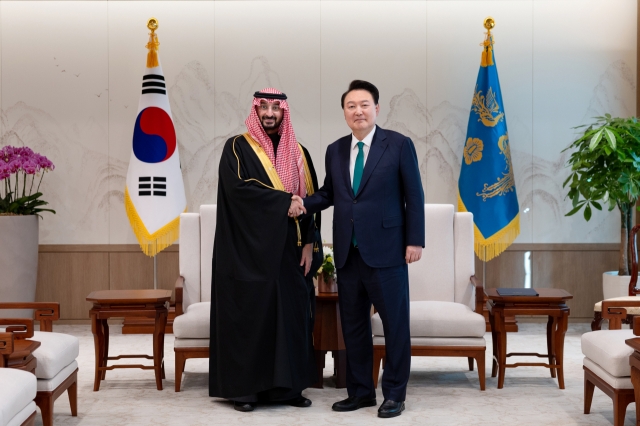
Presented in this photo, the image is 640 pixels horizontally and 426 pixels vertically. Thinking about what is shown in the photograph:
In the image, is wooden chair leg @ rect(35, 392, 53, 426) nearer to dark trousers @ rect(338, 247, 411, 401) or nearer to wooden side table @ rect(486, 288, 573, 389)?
dark trousers @ rect(338, 247, 411, 401)

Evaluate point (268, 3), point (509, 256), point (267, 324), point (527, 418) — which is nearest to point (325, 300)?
point (267, 324)

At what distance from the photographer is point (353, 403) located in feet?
13.1

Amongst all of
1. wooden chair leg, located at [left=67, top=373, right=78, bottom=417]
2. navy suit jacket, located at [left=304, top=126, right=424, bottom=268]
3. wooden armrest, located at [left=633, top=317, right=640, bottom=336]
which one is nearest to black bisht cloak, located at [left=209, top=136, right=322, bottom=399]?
navy suit jacket, located at [left=304, top=126, right=424, bottom=268]

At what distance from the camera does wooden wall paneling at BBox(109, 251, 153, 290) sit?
267 inches

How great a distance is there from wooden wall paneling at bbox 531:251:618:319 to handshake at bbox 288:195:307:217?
11.5 ft

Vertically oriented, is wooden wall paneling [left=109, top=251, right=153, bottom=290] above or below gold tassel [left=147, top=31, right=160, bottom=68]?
below

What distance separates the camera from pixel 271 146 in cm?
416

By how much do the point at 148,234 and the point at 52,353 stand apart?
288cm

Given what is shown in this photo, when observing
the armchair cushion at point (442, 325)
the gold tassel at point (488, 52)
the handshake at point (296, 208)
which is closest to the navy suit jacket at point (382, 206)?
the handshake at point (296, 208)

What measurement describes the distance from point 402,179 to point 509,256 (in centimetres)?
318

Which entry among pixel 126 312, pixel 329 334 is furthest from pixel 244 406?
pixel 126 312

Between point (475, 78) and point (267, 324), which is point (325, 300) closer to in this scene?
point (267, 324)

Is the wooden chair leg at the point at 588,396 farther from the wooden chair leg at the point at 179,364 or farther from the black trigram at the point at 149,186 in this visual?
the black trigram at the point at 149,186

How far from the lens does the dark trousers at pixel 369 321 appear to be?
12.8 feet
